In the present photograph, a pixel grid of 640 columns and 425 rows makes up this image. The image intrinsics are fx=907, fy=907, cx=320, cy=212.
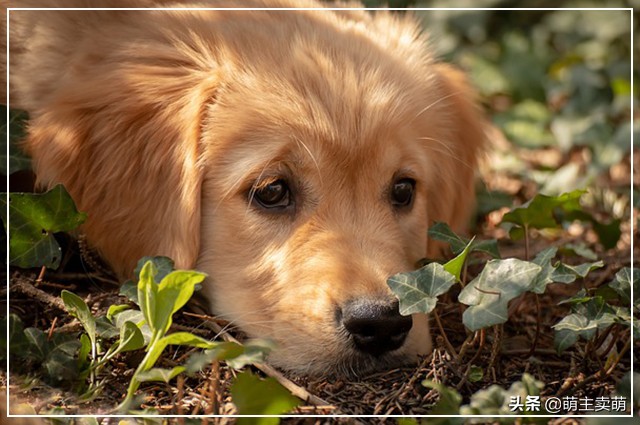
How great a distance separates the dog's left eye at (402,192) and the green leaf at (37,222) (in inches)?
49.4

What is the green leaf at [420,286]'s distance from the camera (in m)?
2.97

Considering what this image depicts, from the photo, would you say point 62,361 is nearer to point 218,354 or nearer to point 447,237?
point 218,354

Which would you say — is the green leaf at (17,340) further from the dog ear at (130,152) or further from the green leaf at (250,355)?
the green leaf at (250,355)

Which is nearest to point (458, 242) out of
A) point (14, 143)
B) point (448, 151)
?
point (448, 151)

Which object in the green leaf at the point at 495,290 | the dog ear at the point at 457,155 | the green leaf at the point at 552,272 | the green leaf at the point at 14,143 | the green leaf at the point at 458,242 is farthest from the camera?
the dog ear at the point at 457,155

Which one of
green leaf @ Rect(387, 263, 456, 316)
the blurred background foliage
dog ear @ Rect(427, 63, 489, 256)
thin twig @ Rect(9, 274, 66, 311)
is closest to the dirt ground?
thin twig @ Rect(9, 274, 66, 311)

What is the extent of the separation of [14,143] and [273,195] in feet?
3.54

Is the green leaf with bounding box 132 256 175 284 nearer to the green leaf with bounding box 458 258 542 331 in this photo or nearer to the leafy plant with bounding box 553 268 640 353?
the green leaf with bounding box 458 258 542 331

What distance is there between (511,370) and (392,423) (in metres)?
0.63

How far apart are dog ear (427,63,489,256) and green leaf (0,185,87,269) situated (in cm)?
162

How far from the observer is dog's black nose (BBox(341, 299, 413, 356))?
10.1 feet

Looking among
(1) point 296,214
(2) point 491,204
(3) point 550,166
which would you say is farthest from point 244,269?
(3) point 550,166

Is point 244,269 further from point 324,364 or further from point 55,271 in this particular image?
point 55,271

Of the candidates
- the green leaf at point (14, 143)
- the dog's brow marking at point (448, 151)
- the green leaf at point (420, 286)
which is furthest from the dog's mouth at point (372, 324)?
the green leaf at point (14, 143)
